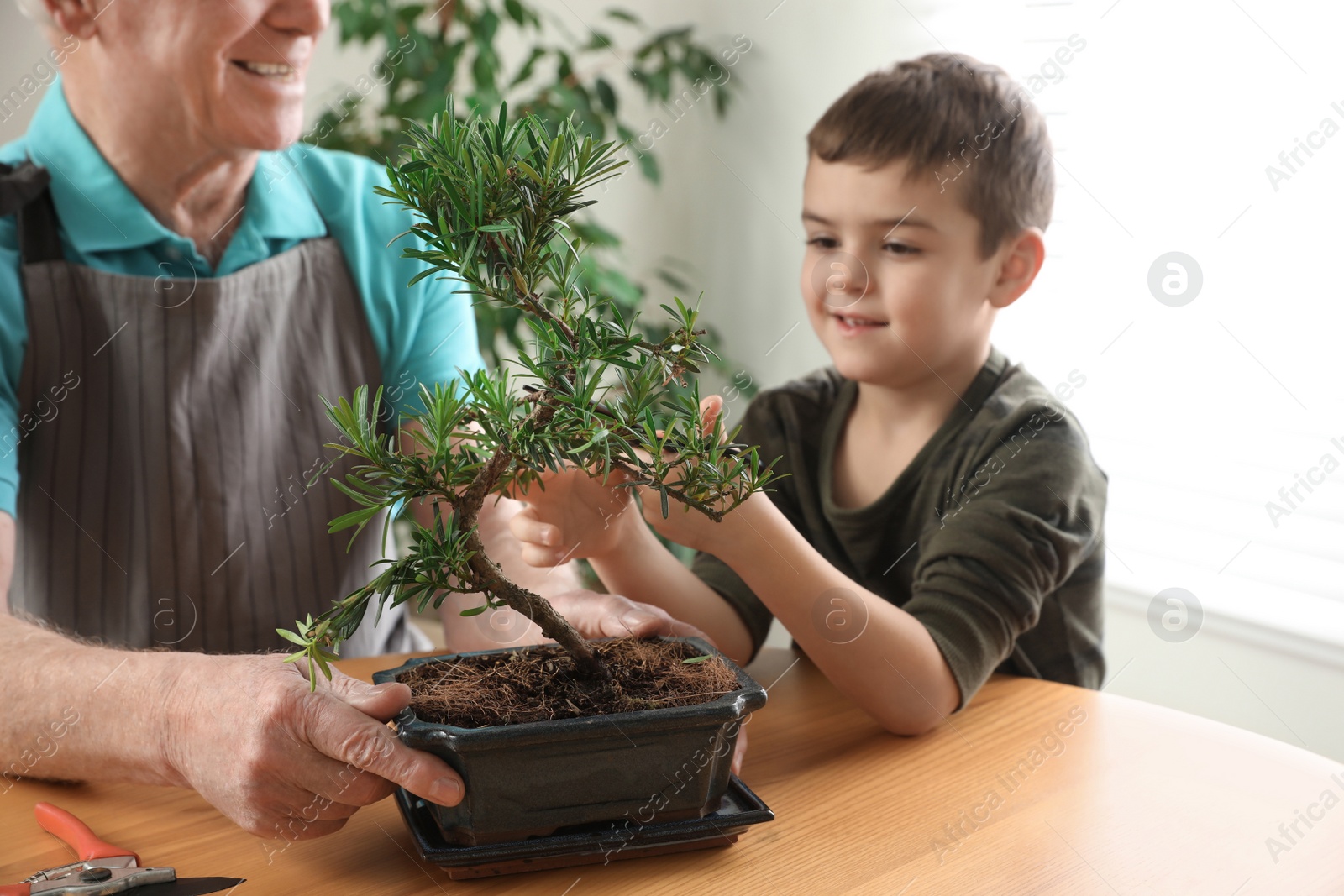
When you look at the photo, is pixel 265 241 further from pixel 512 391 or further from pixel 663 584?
pixel 512 391

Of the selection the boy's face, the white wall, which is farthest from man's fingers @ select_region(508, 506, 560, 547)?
the white wall

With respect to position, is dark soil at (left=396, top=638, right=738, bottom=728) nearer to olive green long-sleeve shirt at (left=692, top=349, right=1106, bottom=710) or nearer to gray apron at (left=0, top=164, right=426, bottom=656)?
olive green long-sleeve shirt at (left=692, top=349, right=1106, bottom=710)

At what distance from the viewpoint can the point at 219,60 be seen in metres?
1.27

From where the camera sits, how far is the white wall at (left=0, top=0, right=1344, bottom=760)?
70.7 inches

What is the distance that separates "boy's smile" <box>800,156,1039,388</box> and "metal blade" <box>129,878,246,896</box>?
915 millimetres

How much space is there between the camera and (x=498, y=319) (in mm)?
2342

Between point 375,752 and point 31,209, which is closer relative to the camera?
point 375,752

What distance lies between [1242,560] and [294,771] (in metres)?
1.73

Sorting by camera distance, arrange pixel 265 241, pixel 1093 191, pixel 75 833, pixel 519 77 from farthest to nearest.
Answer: pixel 519 77 < pixel 1093 191 < pixel 265 241 < pixel 75 833

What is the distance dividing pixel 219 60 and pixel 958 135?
912 millimetres

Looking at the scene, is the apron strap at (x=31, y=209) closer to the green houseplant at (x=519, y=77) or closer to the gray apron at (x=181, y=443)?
the gray apron at (x=181, y=443)

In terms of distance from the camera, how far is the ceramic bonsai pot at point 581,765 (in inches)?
27.5

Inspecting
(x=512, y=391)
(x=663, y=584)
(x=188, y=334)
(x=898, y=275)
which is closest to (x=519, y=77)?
(x=188, y=334)

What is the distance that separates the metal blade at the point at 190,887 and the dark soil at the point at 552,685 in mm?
177
